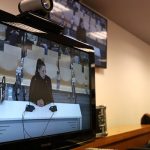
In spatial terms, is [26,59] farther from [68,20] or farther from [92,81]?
[68,20]

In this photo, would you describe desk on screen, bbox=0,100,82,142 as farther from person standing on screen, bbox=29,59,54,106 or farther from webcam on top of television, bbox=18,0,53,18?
webcam on top of television, bbox=18,0,53,18

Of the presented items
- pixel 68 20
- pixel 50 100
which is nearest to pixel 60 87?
pixel 50 100

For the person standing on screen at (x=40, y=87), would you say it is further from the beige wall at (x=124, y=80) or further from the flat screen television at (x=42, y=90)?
the beige wall at (x=124, y=80)

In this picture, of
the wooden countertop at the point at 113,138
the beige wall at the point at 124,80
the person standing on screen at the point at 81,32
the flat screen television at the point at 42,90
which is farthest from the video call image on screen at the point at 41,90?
the beige wall at the point at 124,80

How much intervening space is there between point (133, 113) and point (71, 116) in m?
2.33

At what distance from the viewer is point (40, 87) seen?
126cm

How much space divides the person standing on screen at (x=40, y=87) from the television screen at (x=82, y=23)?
818 millimetres

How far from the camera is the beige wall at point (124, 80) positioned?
2.98m

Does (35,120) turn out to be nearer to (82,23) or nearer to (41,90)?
(41,90)

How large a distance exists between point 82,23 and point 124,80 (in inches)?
51.5

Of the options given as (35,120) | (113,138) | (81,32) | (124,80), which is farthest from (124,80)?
(35,120)

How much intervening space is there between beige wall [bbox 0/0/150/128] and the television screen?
0.30 metres

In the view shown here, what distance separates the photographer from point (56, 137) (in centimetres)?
133

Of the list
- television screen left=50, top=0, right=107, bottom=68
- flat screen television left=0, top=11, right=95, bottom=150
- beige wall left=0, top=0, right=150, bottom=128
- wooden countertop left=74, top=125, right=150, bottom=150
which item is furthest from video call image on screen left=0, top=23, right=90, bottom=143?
beige wall left=0, top=0, right=150, bottom=128
